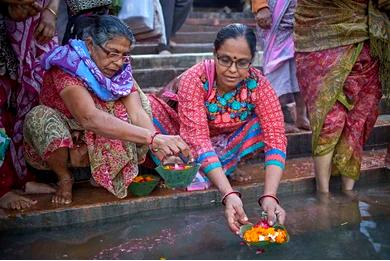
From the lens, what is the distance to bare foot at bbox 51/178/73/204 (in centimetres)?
350

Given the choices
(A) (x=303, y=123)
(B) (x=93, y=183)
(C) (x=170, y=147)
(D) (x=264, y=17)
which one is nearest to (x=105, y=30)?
(C) (x=170, y=147)

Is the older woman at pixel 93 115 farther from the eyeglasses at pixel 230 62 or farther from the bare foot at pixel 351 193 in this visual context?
the bare foot at pixel 351 193

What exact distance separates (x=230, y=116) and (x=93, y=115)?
1.06 metres

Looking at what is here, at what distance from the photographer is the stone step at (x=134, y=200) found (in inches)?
130

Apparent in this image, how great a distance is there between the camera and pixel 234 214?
9.57ft

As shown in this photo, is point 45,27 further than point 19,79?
No

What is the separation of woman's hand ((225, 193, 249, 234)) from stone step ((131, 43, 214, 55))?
3.86m

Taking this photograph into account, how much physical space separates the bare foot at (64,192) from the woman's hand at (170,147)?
89 cm

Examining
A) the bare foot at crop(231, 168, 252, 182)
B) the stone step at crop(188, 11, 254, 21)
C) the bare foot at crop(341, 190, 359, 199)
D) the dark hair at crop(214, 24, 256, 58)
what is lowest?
the bare foot at crop(341, 190, 359, 199)

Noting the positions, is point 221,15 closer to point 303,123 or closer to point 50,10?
point 303,123

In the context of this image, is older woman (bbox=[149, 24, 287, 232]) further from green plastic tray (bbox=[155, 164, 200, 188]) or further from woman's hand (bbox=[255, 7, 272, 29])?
woman's hand (bbox=[255, 7, 272, 29])

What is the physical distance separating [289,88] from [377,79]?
3.44ft

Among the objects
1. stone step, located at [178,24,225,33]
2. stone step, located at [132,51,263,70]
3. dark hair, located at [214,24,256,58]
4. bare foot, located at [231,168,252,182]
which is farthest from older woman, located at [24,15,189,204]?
stone step, located at [178,24,225,33]

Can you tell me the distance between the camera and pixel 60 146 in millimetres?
3373
